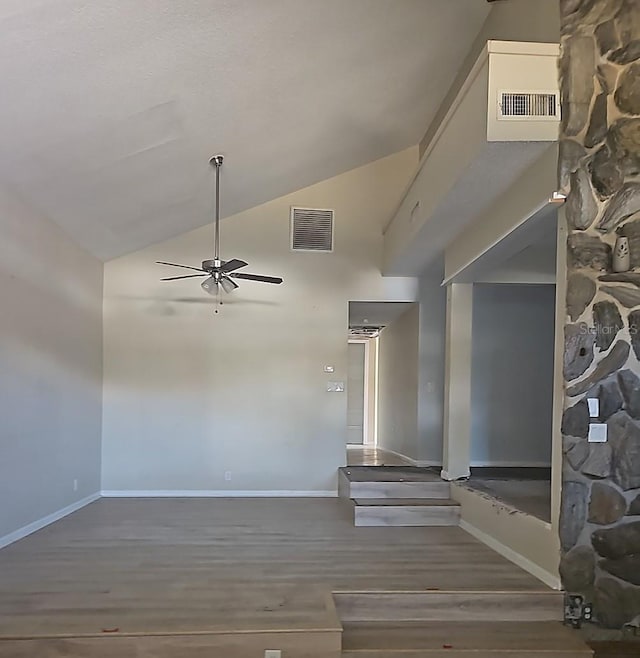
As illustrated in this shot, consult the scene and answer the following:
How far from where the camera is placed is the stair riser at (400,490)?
6367 mm

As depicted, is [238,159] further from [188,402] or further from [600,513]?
[600,513]

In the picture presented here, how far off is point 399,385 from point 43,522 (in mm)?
5212

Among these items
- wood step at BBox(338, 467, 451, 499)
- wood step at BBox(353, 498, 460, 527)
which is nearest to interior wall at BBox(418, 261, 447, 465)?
wood step at BBox(338, 467, 451, 499)

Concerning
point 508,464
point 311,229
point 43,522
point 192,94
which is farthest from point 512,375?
point 43,522

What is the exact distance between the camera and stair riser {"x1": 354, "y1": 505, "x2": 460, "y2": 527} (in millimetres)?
5996

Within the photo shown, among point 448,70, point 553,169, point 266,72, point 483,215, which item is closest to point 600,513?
point 553,169

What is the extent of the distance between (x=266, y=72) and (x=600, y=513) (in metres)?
3.85

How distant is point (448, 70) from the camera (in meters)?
5.93

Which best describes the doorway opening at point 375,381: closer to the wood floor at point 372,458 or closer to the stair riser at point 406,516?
the wood floor at point 372,458

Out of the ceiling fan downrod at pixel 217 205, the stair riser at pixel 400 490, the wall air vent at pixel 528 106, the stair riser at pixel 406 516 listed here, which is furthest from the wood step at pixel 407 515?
the wall air vent at pixel 528 106

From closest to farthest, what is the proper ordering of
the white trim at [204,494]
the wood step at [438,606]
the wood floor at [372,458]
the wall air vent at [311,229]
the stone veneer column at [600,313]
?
the stone veneer column at [600,313] < the wood step at [438,606] < the white trim at [204,494] < the wall air vent at [311,229] < the wood floor at [372,458]

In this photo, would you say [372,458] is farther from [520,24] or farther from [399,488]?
[520,24]

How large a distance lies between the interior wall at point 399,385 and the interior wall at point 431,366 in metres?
0.10

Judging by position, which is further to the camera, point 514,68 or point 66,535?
point 66,535
